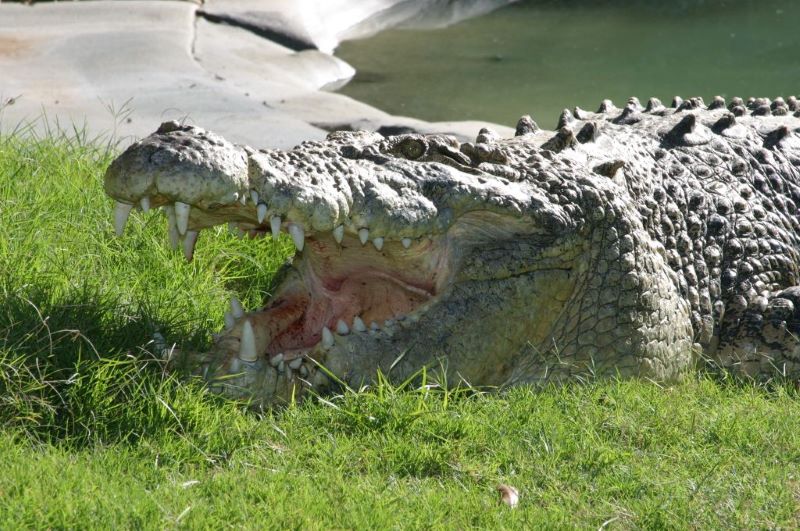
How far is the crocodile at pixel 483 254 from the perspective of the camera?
4.14m

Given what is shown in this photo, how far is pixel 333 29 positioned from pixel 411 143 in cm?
1107

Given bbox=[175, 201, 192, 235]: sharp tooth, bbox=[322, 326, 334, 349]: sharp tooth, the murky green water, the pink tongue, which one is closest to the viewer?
bbox=[175, 201, 192, 235]: sharp tooth

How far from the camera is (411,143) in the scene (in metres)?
4.64

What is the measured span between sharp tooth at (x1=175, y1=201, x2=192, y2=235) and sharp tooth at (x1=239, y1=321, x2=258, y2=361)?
0.56 metres

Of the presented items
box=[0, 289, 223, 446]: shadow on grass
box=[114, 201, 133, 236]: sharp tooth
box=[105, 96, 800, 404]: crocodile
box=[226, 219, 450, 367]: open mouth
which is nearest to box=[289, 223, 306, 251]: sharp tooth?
box=[105, 96, 800, 404]: crocodile

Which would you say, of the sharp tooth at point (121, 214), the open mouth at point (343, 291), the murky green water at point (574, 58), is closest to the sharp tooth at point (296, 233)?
the open mouth at point (343, 291)

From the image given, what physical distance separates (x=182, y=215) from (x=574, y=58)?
11633mm

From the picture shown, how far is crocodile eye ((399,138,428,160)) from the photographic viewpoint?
4.63 metres

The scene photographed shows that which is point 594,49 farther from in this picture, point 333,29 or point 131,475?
point 131,475

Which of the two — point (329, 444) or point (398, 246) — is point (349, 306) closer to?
point (398, 246)

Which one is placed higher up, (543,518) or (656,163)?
(656,163)

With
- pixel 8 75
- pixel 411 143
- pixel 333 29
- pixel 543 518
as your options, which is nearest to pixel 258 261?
pixel 411 143

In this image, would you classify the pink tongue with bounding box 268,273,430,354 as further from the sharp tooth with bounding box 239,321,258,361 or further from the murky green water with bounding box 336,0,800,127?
the murky green water with bounding box 336,0,800,127

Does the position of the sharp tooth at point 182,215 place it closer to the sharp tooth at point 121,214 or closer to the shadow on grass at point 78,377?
the sharp tooth at point 121,214
